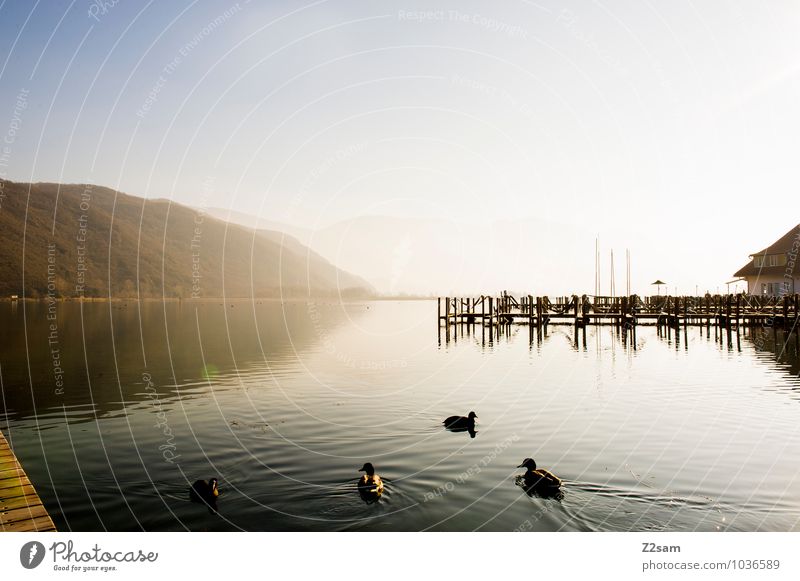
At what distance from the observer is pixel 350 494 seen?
39.5ft

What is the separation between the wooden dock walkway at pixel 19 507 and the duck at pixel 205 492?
2.67m

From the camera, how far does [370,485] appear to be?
1204 cm

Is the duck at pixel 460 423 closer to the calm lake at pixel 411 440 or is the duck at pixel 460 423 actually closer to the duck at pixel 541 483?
the calm lake at pixel 411 440

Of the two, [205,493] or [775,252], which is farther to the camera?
[775,252]

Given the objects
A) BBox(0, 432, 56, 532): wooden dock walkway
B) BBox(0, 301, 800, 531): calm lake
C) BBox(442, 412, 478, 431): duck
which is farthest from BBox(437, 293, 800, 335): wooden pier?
BBox(0, 432, 56, 532): wooden dock walkway

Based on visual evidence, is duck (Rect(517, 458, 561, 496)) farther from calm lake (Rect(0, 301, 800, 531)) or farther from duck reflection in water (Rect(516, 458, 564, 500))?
calm lake (Rect(0, 301, 800, 531))

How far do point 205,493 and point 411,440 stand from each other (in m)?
6.70

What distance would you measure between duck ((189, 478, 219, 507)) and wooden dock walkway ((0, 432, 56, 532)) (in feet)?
8.77

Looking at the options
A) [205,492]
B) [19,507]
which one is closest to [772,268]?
[205,492]

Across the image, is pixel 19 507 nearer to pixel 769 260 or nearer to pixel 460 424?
pixel 460 424

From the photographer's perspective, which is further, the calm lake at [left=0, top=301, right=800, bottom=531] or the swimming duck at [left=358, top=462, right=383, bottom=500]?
the swimming duck at [left=358, top=462, right=383, bottom=500]

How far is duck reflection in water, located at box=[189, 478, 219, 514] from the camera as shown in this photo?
38.2 feet
